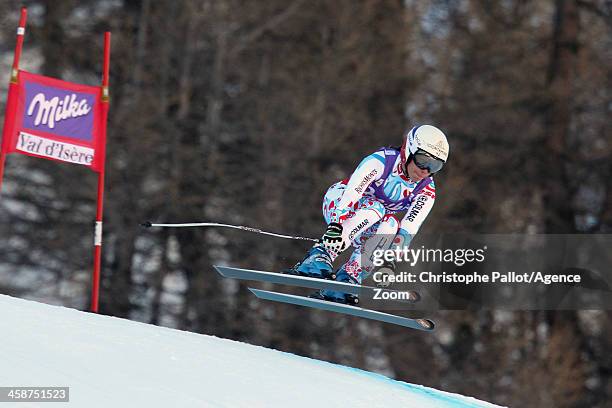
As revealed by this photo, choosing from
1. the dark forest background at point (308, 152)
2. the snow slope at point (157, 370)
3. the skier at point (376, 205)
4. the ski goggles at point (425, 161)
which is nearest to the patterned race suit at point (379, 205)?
the skier at point (376, 205)

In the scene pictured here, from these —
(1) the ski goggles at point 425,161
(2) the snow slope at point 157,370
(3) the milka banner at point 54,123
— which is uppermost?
(3) the milka banner at point 54,123

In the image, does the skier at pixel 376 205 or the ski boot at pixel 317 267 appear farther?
the ski boot at pixel 317 267

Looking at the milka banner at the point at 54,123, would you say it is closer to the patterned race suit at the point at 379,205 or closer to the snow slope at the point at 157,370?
the snow slope at the point at 157,370

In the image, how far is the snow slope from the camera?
7.21 m

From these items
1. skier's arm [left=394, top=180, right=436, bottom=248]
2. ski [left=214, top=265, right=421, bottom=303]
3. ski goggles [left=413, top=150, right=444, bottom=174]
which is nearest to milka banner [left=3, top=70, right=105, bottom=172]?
ski [left=214, top=265, right=421, bottom=303]

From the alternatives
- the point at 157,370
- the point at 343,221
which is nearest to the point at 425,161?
the point at 343,221

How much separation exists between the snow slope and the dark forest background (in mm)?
10629

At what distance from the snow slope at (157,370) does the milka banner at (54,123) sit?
2.34 metres

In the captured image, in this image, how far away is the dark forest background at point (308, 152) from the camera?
2041 centimetres

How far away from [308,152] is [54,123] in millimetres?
9950

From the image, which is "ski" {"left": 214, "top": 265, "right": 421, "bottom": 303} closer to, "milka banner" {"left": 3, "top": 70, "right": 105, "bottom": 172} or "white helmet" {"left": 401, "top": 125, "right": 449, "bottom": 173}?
"white helmet" {"left": 401, "top": 125, "right": 449, "bottom": 173}

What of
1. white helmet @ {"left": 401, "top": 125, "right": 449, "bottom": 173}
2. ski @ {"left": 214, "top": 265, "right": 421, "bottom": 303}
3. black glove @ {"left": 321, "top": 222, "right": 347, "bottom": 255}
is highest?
white helmet @ {"left": 401, "top": 125, "right": 449, "bottom": 173}

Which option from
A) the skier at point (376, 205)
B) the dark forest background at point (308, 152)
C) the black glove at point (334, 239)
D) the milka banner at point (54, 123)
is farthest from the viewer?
the dark forest background at point (308, 152)

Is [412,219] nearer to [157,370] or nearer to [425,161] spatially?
[425,161]
